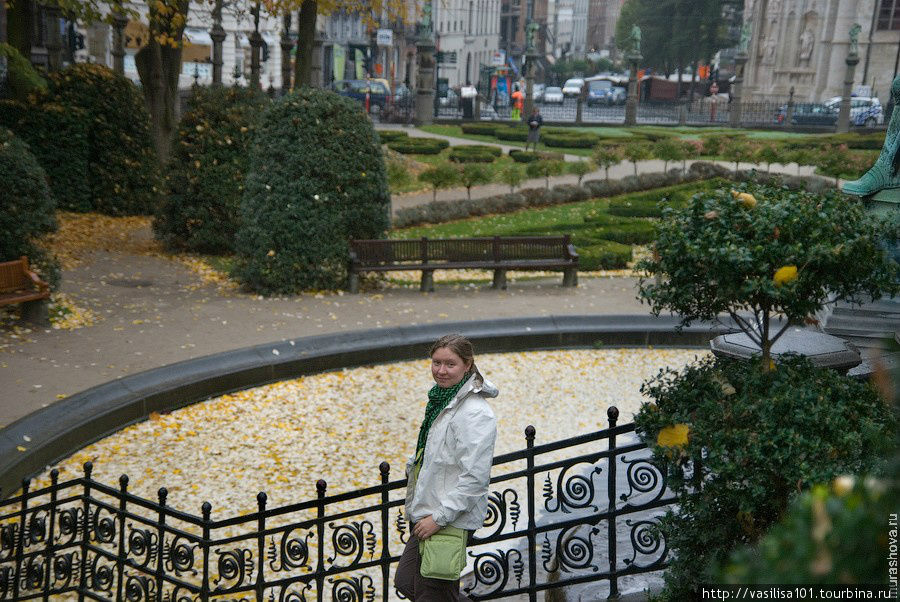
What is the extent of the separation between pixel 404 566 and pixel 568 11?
115228 mm

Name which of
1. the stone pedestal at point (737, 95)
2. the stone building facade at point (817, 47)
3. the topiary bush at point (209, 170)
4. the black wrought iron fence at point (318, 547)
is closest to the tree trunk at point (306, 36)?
the topiary bush at point (209, 170)

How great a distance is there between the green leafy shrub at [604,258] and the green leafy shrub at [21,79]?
9.10 metres

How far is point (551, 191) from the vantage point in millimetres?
22594

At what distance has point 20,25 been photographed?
1850 centimetres

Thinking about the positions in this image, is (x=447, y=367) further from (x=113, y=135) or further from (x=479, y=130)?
(x=479, y=130)

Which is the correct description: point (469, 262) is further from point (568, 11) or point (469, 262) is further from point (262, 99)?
point (568, 11)

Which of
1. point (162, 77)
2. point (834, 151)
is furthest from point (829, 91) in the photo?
point (162, 77)

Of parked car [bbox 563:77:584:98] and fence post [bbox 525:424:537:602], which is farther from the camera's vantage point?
parked car [bbox 563:77:584:98]

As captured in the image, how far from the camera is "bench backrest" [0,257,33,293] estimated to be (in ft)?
34.9

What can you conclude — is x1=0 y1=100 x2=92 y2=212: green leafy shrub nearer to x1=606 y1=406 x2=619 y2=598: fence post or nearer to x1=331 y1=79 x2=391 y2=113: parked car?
x1=606 y1=406 x2=619 y2=598: fence post

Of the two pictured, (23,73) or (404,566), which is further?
(23,73)

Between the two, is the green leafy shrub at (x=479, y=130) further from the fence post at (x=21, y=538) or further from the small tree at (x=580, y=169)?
the fence post at (x=21, y=538)

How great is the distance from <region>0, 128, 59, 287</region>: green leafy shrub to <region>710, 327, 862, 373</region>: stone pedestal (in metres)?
7.95

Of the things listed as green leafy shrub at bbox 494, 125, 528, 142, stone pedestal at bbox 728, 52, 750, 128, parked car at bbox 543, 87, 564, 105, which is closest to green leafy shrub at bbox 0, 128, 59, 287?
green leafy shrub at bbox 494, 125, 528, 142
